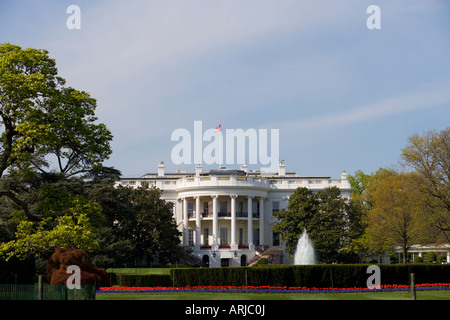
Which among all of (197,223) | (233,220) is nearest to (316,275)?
(233,220)

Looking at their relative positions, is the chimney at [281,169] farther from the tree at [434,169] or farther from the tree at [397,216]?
the tree at [434,169]

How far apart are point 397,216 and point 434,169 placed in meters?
9.95

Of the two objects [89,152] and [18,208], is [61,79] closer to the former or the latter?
[89,152]

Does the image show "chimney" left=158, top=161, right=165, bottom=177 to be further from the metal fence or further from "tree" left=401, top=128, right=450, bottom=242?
the metal fence

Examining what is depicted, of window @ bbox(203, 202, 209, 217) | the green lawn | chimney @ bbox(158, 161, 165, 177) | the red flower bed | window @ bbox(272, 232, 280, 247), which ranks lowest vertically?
the green lawn

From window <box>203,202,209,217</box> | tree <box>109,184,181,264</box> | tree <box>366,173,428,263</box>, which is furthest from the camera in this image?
window <box>203,202,209,217</box>

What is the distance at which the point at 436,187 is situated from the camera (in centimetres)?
4994

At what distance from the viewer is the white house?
270 feet

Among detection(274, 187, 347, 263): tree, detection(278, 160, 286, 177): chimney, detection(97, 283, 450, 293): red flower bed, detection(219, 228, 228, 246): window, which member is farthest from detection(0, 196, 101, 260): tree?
detection(278, 160, 286, 177): chimney

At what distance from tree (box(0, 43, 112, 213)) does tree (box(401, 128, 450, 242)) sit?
27.0m

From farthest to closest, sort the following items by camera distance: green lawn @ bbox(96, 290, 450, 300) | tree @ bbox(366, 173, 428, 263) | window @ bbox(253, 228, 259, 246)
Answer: window @ bbox(253, 228, 259, 246) → tree @ bbox(366, 173, 428, 263) → green lawn @ bbox(96, 290, 450, 300)

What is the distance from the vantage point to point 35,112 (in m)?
31.4
